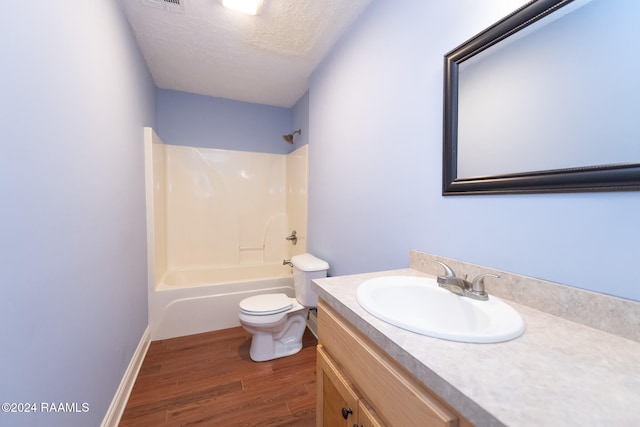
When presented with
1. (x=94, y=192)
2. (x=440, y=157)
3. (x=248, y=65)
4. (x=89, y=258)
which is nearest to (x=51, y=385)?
(x=89, y=258)

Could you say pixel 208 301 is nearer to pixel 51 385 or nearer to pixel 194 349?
pixel 194 349

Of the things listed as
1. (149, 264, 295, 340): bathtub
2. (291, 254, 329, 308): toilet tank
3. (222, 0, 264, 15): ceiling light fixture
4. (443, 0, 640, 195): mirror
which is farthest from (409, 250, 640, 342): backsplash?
(149, 264, 295, 340): bathtub

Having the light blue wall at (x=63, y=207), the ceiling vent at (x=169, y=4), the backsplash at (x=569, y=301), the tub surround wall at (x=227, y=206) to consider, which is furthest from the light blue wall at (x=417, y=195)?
the light blue wall at (x=63, y=207)

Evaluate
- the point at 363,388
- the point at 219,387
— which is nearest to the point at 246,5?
the point at 363,388

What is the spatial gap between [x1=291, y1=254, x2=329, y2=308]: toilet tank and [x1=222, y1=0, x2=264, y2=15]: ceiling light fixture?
1769mm

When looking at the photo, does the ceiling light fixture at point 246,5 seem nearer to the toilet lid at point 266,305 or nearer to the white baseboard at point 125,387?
the toilet lid at point 266,305

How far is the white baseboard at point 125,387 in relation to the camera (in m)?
1.25

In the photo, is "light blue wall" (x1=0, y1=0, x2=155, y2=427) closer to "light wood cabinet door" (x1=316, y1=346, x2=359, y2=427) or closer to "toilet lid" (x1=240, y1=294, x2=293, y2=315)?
"toilet lid" (x1=240, y1=294, x2=293, y2=315)

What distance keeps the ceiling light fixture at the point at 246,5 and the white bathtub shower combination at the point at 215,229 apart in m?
1.23

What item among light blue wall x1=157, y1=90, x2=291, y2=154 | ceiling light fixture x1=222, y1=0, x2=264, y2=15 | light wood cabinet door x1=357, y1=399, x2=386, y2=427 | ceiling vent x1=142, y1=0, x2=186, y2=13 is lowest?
light wood cabinet door x1=357, y1=399, x2=386, y2=427

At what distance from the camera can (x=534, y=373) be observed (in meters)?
0.45

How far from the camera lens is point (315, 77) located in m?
2.22

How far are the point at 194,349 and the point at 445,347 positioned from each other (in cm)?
215

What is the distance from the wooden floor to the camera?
1349 millimetres
